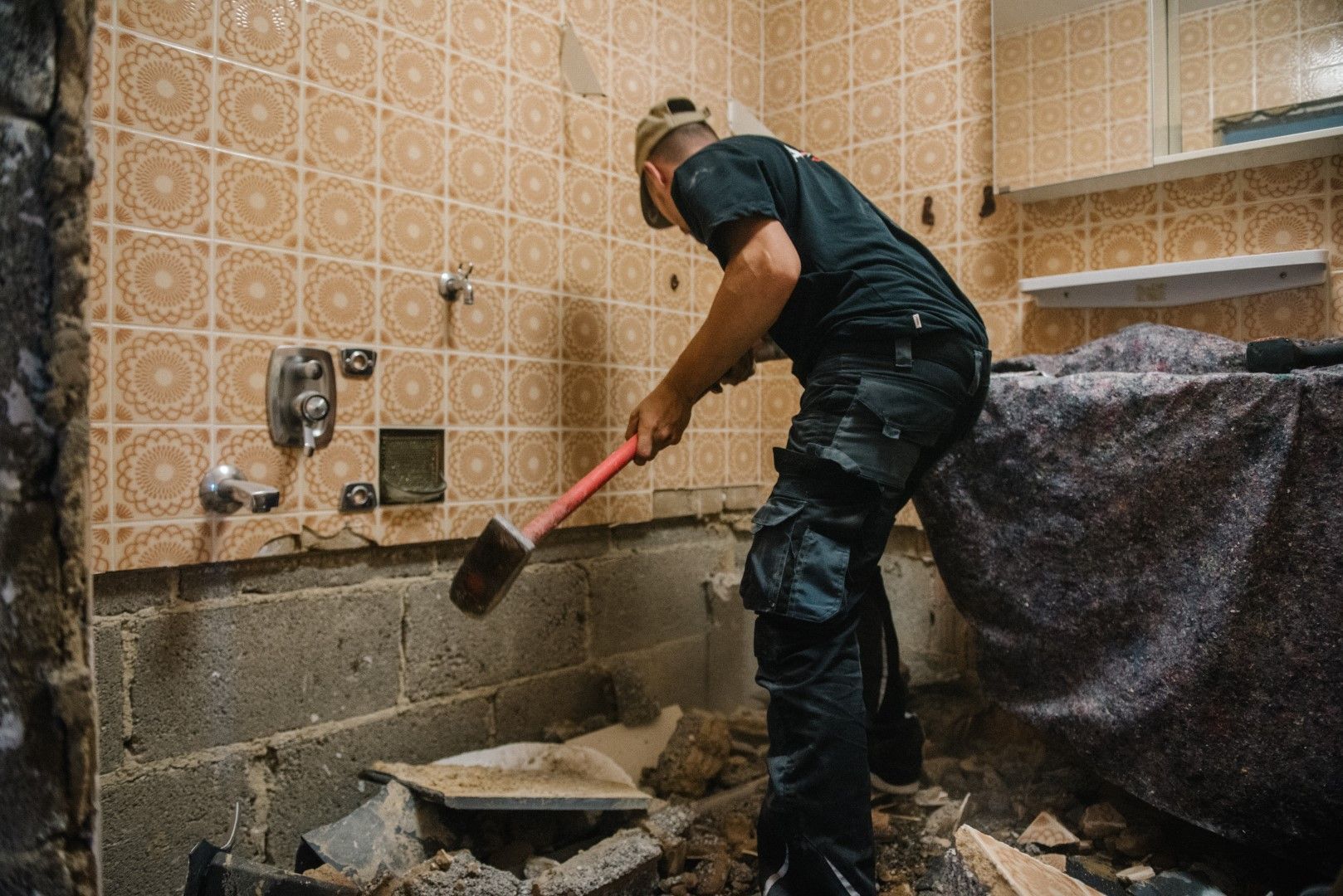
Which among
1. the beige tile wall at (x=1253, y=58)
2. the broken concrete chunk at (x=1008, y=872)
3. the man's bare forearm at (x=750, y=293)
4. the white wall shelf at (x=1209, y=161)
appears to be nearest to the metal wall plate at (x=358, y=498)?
the man's bare forearm at (x=750, y=293)

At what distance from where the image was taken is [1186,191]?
2037 millimetres

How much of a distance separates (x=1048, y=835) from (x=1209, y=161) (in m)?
1.57

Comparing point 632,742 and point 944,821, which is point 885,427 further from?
point 632,742

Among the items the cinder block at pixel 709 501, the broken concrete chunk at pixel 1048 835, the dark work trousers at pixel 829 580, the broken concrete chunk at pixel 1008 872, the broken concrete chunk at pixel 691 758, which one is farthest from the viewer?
the cinder block at pixel 709 501

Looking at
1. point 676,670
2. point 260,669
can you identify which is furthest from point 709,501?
point 260,669

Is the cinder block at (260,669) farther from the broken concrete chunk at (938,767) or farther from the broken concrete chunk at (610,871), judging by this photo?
the broken concrete chunk at (938,767)

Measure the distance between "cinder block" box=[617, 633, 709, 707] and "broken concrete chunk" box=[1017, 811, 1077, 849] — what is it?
1003mm

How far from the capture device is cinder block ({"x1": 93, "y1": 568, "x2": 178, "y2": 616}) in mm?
1429

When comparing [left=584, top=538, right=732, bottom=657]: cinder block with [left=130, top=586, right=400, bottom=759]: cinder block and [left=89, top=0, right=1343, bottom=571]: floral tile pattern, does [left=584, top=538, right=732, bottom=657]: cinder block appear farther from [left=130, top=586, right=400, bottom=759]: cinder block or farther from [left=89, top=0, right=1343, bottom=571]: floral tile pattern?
[left=130, top=586, right=400, bottom=759]: cinder block

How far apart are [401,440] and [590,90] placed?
1.07 m

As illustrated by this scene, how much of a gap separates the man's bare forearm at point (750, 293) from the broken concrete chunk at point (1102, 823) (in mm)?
1211

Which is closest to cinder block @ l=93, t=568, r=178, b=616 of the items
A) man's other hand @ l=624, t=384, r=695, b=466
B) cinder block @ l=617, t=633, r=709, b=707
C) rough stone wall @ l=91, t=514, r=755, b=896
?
rough stone wall @ l=91, t=514, r=755, b=896

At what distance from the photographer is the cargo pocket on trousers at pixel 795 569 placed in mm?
1371

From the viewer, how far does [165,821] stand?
58.7 inches
